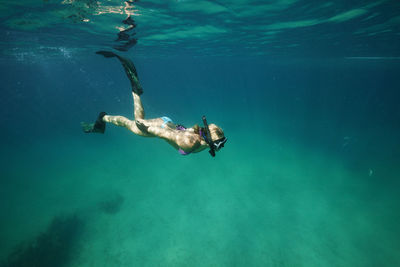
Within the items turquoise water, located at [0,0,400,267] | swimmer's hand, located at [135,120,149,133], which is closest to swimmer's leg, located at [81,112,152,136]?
swimmer's hand, located at [135,120,149,133]

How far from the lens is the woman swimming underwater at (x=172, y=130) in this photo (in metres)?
3.44

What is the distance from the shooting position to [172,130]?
4348 mm

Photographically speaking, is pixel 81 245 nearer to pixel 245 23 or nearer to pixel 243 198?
pixel 243 198

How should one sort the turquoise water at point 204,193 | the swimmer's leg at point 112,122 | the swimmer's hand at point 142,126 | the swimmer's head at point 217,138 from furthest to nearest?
the turquoise water at point 204,193 → the swimmer's leg at point 112,122 → the swimmer's hand at point 142,126 → the swimmer's head at point 217,138

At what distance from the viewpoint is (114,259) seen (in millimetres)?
10492

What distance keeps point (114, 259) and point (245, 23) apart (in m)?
18.4

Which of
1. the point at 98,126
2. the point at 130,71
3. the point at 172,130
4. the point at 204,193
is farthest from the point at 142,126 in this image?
the point at 204,193

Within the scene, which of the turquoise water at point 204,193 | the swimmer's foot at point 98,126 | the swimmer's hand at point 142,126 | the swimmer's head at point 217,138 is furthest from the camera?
the turquoise water at point 204,193

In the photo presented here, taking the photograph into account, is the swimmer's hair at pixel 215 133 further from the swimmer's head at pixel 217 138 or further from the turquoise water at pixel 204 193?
the turquoise water at pixel 204 193

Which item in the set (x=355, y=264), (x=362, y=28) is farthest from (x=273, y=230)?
(x=362, y=28)

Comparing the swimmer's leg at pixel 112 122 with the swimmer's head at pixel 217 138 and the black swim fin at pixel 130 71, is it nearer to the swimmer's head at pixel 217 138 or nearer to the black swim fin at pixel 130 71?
the black swim fin at pixel 130 71

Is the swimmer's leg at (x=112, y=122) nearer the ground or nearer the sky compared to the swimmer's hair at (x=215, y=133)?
nearer the ground

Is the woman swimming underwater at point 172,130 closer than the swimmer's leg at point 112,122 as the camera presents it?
Yes

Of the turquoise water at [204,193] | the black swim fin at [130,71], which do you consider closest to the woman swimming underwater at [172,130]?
the black swim fin at [130,71]
